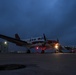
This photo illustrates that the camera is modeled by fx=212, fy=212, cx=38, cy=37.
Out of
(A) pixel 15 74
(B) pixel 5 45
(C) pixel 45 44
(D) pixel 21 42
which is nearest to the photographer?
(A) pixel 15 74

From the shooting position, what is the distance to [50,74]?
776cm

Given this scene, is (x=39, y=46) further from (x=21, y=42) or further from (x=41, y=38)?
(x=21, y=42)

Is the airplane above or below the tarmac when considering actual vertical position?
above

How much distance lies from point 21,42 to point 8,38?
3.62 m

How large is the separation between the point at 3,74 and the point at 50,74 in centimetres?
174

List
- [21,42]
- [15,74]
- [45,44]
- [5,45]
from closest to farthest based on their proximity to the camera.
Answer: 1. [15,74]
2. [45,44]
3. [21,42]
4. [5,45]

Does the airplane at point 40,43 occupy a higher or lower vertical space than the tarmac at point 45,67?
higher

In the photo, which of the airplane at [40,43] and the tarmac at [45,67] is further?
the airplane at [40,43]

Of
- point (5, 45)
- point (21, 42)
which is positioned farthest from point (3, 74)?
point (5, 45)

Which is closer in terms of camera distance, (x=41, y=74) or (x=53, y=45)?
(x=41, y=74)

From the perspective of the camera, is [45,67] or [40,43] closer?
[45,67]

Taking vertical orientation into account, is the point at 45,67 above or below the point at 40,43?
below

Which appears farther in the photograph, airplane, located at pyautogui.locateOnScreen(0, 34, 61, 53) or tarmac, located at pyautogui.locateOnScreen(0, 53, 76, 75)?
airplane, located at pyautogui.locateOnScreen(0, 34, 61, 53)

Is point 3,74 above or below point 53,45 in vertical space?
below
